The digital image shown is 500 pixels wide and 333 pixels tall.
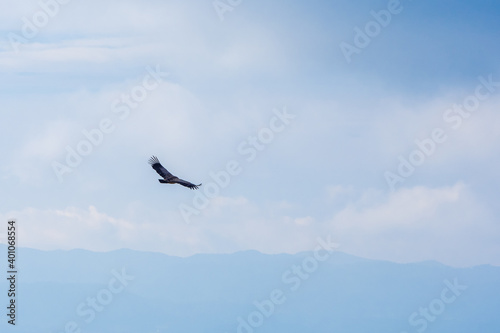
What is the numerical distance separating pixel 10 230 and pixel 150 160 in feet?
39.2

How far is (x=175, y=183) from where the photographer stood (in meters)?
36.9

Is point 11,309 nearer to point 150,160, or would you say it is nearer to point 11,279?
point 11,279

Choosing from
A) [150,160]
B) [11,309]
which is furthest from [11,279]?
[150,160]

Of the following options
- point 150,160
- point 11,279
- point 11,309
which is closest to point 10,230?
point 11,279

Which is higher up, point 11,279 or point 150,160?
point 150,160

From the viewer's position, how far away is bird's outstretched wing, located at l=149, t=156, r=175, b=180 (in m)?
37.2

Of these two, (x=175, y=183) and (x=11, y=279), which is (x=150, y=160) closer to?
(x=175, y=183)

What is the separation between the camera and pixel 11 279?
43062 mm

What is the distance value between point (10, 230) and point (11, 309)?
254 inches

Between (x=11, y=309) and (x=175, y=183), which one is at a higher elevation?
(x=175, y=183)

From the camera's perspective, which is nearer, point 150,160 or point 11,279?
point 150,160

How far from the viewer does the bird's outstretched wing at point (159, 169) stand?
122 ft

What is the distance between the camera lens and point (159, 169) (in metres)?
37.6

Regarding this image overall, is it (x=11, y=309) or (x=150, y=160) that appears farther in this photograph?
(x=11, y=309)
